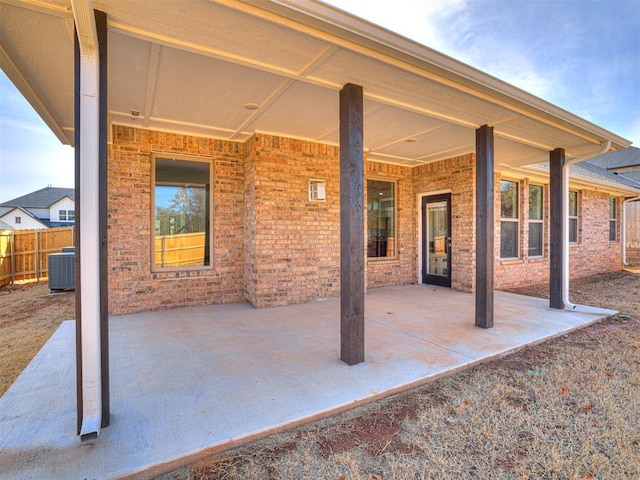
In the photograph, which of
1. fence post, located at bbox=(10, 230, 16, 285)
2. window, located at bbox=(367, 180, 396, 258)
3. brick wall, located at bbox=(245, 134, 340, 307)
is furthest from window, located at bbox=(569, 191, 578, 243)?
fence post, located at bbox=(10, 230, 16, 285)

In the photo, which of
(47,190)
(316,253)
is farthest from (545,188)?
(47,190)

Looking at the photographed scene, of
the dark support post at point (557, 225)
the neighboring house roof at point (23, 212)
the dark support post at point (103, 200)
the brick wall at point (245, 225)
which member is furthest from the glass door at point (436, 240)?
the neighboring house roof at point (23, 212)

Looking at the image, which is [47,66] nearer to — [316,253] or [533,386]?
[316,253]

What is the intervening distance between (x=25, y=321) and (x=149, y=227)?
97.4 inches

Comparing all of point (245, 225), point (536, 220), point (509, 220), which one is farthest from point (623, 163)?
point (245, 225)

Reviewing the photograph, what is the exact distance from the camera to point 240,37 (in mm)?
2426

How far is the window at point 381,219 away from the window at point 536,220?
3.57 m

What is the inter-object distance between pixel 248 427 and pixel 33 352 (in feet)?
10.9

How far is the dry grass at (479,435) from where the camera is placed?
6.04 feet

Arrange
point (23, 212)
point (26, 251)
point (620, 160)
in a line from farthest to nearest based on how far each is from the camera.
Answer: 1. point (23, 212)
2. point (620, 160)
3. point (26, 251)

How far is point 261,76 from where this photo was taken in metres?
3.37

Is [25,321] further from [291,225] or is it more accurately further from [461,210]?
[461,210]

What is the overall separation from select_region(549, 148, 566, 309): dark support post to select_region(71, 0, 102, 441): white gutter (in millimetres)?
6274

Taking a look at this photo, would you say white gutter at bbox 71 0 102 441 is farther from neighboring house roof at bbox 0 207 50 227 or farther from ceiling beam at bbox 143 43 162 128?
neighboring house roof at bbox 0 207 50 227
